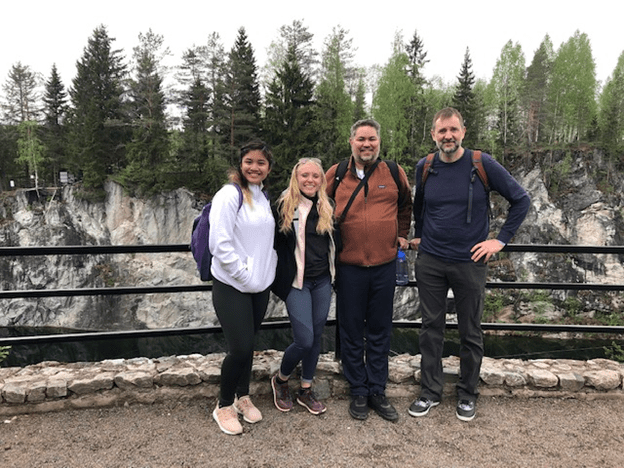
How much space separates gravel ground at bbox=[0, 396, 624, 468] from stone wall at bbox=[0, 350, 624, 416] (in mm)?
107

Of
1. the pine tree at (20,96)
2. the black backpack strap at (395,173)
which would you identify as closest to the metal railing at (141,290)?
the black backpack strap at (395,173)

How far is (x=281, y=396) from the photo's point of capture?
10.5 ft

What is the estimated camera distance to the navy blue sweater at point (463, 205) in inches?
119

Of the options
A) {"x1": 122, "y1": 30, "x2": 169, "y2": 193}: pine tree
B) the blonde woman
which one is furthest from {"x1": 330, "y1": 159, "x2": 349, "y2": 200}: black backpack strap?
{"x1": 122, "y1": 30, "x2": 169, "y2": 193}: pine tree

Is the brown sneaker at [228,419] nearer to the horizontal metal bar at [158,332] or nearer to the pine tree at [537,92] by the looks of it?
the horizontal metal bar at [158,332]

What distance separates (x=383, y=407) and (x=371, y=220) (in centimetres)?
148

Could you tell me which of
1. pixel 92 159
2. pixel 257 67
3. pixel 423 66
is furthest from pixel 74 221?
pixel 423 66

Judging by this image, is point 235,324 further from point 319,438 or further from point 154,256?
point 154,256

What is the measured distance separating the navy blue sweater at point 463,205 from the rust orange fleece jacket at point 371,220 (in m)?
0.33

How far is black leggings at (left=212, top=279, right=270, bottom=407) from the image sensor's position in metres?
2.75

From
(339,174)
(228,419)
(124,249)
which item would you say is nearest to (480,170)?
(339,174)

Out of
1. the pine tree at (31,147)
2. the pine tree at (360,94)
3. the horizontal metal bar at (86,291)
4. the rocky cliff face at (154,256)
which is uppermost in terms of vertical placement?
the pine tree at (360,94)

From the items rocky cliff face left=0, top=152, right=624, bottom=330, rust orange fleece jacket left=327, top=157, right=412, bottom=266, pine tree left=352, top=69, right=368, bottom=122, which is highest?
pine tree left=352, top=69, right=368, bottom=122

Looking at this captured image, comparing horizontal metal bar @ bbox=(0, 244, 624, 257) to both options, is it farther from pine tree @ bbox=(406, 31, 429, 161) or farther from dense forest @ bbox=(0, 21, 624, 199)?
pine tree @ bbox=(406, 31, 429, 161)
